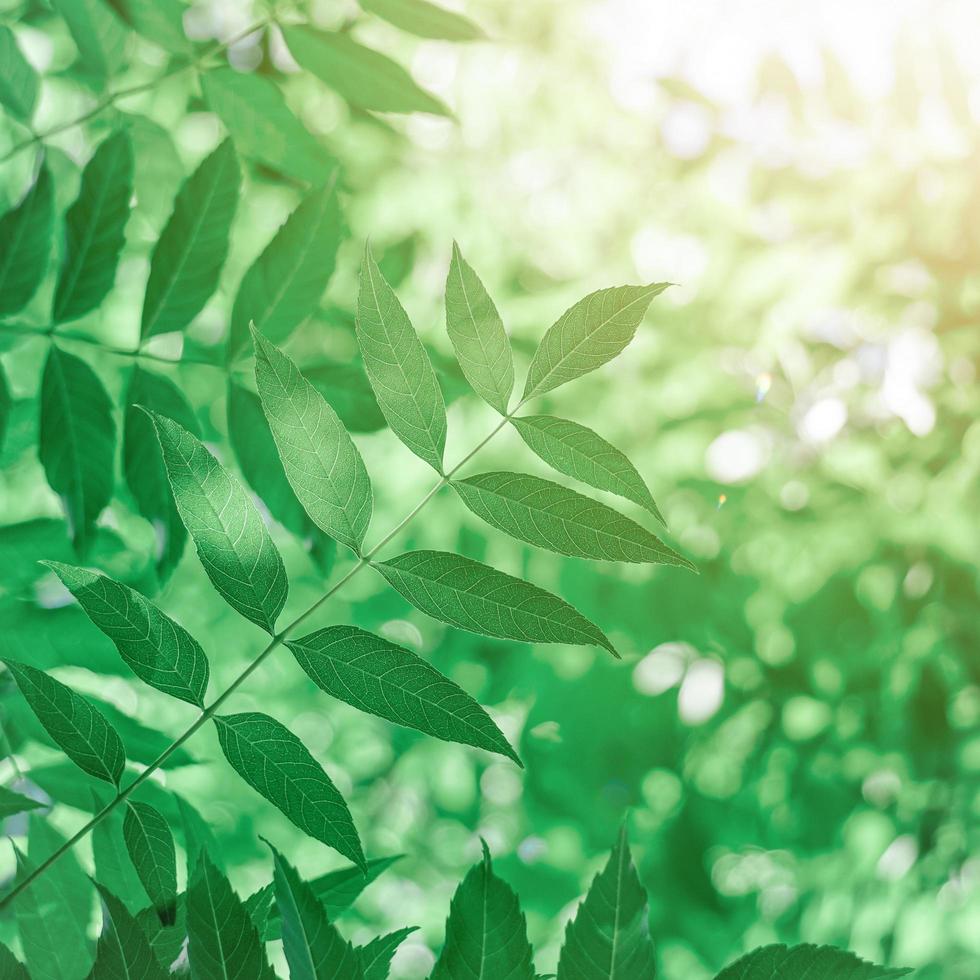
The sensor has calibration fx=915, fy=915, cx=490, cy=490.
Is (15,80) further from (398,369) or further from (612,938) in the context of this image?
(612,938)

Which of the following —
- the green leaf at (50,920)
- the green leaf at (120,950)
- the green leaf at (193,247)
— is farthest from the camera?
the green leaf at (193,247)

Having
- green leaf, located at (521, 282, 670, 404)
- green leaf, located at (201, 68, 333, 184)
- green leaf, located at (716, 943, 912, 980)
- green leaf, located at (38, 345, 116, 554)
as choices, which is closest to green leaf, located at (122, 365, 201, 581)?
green leaf, located at (38, 345, 116, 554)

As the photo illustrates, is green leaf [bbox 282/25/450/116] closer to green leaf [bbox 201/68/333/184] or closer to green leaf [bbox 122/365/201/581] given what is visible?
green leaf [bbox 201/68/333/184]

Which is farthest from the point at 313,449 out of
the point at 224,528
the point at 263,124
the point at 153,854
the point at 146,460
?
the point at 263,124

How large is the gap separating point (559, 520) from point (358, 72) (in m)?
0.37

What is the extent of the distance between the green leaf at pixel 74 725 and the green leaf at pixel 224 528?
0.19 feet

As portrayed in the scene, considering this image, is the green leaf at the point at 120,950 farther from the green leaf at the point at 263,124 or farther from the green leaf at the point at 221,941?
the green leaf at the point at 263,124

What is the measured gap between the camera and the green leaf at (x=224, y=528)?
295mm

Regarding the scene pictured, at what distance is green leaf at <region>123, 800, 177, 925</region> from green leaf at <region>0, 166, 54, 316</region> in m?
0.34

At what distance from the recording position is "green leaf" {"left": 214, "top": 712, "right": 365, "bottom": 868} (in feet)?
0.96

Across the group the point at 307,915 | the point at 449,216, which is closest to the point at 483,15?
the point at 449,216

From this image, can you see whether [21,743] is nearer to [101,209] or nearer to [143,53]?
[101,209]

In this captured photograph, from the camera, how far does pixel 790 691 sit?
1089 mm

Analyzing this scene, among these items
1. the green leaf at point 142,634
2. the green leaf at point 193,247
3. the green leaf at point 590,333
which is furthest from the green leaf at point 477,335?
the green leaf at point 193,247
